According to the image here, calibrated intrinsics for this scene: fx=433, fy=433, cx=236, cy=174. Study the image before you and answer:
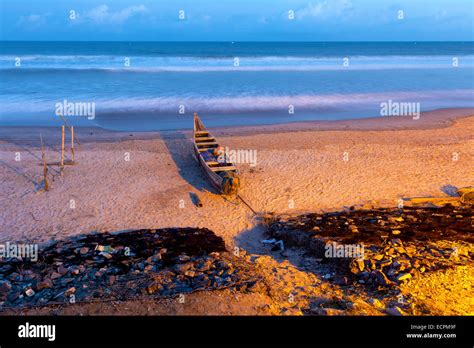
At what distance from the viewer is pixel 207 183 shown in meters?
13.3

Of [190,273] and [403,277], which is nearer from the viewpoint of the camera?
[403,277]

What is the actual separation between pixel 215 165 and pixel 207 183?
24.0 inches

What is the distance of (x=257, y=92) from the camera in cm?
3066

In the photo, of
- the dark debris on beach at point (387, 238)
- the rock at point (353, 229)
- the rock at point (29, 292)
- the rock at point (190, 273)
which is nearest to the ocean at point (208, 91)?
the dark debris on beach at point (387, 238)

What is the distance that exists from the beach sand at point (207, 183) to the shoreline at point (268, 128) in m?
0.13

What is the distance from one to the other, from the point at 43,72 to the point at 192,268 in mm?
38914

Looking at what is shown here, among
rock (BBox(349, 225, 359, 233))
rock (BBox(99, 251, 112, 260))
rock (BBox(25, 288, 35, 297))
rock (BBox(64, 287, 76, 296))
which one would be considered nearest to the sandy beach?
rock (BBox(99, 251, 112, 260))

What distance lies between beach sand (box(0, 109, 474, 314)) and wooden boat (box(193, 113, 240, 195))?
38 centimetres

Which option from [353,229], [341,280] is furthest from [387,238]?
[341,280]

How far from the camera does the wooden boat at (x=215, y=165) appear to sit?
12026mm

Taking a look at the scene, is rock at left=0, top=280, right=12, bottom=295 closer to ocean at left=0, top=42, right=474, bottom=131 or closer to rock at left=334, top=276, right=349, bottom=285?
rock at left=334, top=276, right=349, bottom=285

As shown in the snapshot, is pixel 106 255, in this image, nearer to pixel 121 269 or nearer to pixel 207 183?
pixel 121 269
